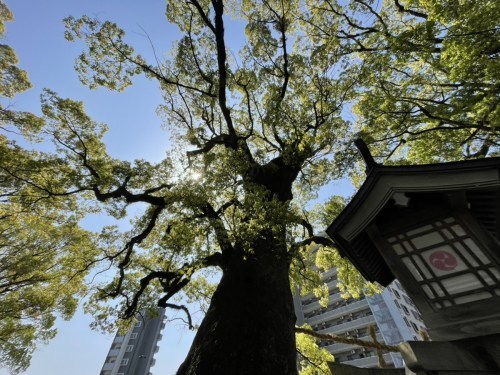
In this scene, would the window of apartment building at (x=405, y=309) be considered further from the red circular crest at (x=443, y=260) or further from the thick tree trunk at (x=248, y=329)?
the red circular crest at (x=443, y=260)

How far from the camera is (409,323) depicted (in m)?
34.1

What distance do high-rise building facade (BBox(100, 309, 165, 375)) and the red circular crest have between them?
48.3 metres

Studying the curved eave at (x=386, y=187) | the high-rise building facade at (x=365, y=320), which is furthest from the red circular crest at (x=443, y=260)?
the high-rise building facade at (x=365, y=320)

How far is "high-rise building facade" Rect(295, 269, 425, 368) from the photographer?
32.4 metres

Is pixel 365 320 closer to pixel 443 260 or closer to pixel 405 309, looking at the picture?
pixel 405 309

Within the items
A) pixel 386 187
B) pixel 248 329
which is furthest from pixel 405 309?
pixel 248 329

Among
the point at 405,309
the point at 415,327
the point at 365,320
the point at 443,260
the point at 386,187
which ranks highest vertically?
the point at 405,309

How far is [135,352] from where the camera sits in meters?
45.9

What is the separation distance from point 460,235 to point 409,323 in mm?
39910

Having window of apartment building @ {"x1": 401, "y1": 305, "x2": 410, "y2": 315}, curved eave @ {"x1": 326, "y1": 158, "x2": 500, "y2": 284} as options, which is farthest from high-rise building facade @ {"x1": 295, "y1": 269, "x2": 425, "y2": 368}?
curved eave @ {"x1": 326, "y1": 158, "x2": 500, "y2": 284}

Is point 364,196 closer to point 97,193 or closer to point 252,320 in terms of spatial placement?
point 252,320

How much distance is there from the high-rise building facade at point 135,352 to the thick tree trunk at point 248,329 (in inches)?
1804

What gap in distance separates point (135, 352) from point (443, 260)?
2230 inches

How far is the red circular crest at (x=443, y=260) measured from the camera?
11.7 ft
